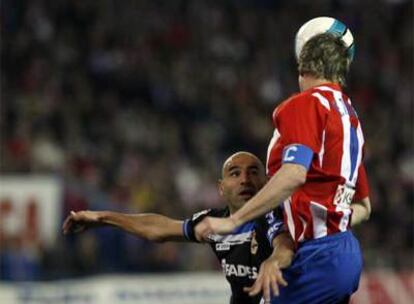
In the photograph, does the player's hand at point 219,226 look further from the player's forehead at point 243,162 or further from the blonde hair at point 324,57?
the player's forehead at point 243,162

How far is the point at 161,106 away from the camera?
1859 cm

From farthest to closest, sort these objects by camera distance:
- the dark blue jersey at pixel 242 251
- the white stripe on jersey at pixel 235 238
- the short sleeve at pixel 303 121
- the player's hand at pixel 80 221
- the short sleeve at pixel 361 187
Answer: the white stripe on jersey at pixel 235 238, the dark blue jersey at pixel 242 251, the player's hand at pixel 80 221, the short sleeve at pixel 361 187, the short sleeve at pixel 303 121

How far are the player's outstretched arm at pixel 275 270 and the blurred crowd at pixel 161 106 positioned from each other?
9.83 metres

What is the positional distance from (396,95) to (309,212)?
16.0 m

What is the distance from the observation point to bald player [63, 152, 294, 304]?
5.89 meters

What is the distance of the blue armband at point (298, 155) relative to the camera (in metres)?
4.99

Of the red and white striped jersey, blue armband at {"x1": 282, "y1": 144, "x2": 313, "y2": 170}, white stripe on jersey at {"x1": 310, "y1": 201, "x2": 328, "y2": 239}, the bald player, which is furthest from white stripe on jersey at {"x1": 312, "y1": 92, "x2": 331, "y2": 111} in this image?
the bald player

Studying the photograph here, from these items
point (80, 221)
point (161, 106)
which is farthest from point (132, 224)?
point (161, 106)

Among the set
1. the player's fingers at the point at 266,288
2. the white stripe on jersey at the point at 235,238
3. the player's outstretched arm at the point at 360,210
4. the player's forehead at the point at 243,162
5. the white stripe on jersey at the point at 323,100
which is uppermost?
the white stripe on jersey at the point at 323,100

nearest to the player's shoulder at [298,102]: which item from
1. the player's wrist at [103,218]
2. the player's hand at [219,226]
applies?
the player's hand at [219,226]

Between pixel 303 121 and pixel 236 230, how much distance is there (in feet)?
4.45

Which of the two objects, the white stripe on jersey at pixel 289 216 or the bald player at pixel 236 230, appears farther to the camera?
the bald player at pixel 236 230

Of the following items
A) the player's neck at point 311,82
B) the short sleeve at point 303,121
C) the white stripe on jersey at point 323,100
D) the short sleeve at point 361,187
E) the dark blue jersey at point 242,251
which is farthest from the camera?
the dark blue jersey at point 242,251

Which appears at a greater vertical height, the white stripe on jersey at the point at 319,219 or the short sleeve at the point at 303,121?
the short sleeve at the point at 303,121
